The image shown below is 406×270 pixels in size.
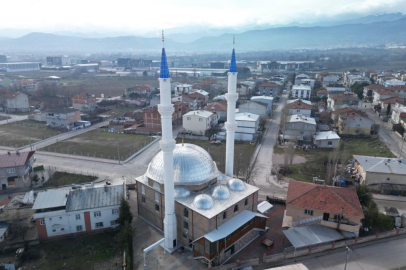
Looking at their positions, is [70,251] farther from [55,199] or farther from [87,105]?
[87,105]

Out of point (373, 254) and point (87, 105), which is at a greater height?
point (87, 105)

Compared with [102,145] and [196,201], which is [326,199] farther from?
[102,145]

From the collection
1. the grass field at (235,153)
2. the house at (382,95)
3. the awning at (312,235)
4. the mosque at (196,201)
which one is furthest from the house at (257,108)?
the awning at (312,235)

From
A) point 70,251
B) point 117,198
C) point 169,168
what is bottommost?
point 70,251

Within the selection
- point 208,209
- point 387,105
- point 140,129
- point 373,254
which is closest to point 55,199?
point 208,209

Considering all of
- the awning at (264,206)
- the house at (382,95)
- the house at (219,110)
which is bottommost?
the awning at (264,206)

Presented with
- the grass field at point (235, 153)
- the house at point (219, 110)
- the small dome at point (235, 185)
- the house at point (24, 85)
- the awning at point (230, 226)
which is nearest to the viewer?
the awning at point (230, 226)

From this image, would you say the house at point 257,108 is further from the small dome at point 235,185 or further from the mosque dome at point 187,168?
the small dome at point 235,185

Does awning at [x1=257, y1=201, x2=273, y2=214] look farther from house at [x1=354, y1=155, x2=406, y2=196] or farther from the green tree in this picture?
house at [x1=354, y1=155, x2=406, y2=196]
